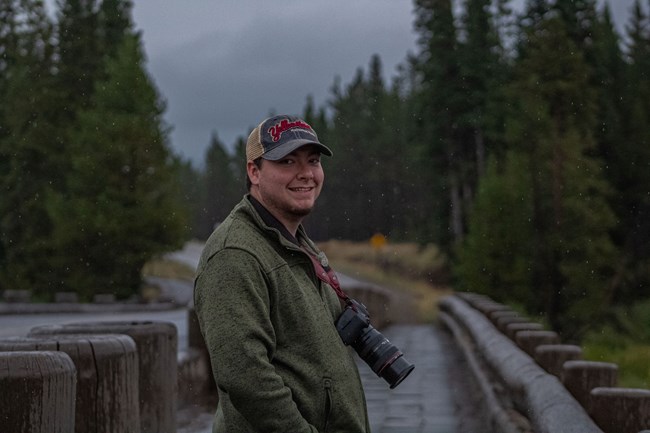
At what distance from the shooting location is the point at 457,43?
182 feet

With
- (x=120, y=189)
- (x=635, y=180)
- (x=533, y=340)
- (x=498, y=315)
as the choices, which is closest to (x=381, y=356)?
(x=533, y=340)

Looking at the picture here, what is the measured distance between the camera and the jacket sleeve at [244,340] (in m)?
3.07

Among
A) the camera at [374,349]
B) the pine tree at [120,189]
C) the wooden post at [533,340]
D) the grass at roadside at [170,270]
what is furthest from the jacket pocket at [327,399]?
the grass at roadside at [170,270]

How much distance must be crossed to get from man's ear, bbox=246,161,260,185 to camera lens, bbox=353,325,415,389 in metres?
0.63

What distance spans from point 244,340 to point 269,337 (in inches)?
4.2

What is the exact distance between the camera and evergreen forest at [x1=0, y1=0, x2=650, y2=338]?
3766 cm

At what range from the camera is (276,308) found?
10.6 ft

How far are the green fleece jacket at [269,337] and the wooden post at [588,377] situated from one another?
3.06m

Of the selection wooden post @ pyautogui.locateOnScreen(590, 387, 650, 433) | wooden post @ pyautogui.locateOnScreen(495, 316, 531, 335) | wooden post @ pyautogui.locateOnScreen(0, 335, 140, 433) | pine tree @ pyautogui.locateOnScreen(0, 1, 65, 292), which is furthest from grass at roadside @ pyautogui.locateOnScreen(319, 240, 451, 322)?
wooden post @ pyautogui.locateOnScreen(0, 335, 140, 433)

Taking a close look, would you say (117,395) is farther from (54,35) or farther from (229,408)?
(54,35)

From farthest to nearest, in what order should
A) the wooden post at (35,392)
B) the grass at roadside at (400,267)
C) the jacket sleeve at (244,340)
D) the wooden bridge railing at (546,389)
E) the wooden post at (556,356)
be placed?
the grass at roadside at (400,267) < the wooden post at (556,356) < the wooden bridge railing at (546,389) < the wooden post at (35,392) < the jacket sleeve at (244,340)

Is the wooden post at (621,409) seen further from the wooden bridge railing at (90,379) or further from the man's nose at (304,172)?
the man's nose at (304,172)

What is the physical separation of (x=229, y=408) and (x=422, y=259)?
71129mm

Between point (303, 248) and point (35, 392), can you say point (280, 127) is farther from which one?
point (35, 392)
